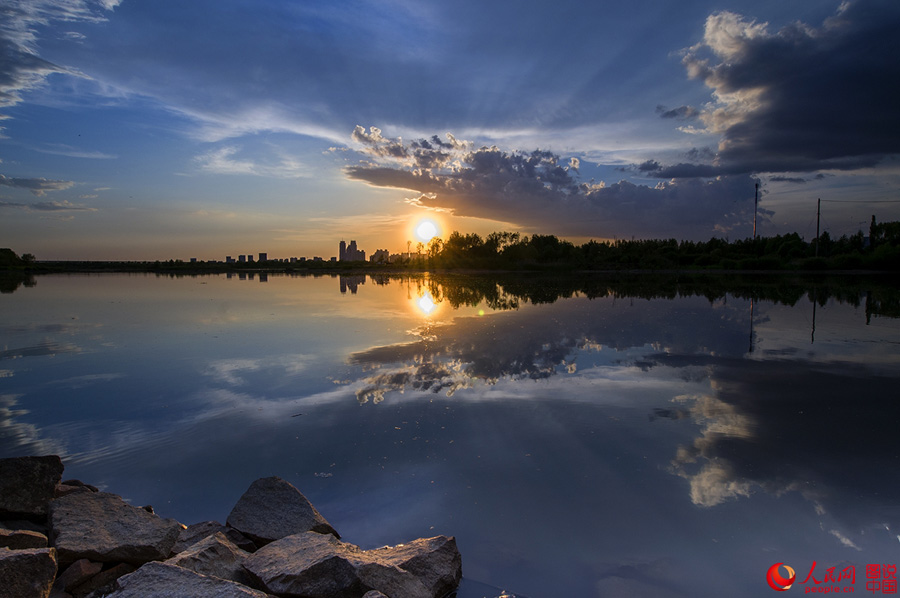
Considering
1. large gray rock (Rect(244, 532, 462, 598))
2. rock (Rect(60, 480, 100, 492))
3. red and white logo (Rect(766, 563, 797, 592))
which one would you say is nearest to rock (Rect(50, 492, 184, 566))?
rock (Rect(60, 480, 100, 492))

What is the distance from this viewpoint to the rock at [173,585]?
2.62 meters

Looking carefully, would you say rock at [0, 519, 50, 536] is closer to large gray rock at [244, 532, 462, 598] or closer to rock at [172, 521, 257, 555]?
rock at [172, 521, 257, 555]

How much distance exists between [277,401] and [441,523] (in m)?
3.76

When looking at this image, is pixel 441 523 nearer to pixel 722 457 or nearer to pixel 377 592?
pixel 377 592

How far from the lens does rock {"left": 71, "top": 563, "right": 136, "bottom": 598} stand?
10.1 ft

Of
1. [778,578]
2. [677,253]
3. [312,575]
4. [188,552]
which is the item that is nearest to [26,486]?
[188,552]

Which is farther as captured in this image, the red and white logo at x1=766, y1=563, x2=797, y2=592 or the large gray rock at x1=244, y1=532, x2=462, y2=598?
the red and white logo at x1=766, y1=563, x2=797, y2=592

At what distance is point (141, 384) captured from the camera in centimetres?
776

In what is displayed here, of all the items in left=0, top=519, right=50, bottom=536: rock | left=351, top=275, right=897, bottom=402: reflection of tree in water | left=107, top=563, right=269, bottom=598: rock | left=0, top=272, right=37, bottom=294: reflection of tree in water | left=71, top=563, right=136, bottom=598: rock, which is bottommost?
left=71, top=563, right=136, bottom=598: rock

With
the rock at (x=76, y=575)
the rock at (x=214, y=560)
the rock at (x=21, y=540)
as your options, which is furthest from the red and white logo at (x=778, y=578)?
the rock at (x=21, y=540)

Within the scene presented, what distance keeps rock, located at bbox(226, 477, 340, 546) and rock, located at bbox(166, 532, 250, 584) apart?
1.37ft

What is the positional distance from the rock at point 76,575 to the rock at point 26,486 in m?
1.02

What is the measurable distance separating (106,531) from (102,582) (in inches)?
13.9

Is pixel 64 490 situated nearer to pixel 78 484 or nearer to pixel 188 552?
pixel 78 484
